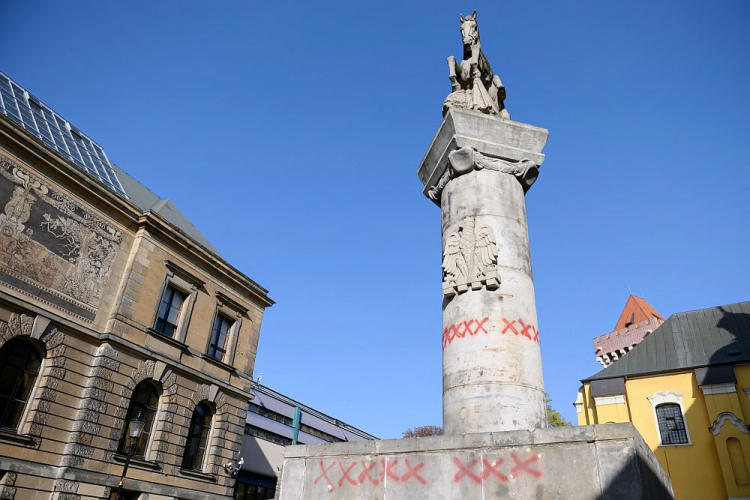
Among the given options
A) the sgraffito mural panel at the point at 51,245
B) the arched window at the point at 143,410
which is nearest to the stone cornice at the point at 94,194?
the sgraffito mural panel at the point at 51,245

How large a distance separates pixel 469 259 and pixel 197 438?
1704 cm

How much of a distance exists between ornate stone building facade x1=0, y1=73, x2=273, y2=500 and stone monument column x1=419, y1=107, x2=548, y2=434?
1337cm

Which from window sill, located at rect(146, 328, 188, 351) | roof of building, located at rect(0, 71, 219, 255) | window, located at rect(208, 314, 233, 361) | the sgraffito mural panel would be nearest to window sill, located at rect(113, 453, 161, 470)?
window sill, located at rect(146, 328, 188, 351)

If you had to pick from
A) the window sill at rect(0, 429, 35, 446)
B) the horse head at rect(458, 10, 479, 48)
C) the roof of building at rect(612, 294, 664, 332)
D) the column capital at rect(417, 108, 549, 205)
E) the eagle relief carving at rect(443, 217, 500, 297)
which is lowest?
the window sill at rect(0, 429, 35, 446)

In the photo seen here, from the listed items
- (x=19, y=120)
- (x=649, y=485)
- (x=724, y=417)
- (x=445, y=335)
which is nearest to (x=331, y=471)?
(x=445, y=335)

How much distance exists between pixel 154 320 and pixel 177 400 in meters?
3.29

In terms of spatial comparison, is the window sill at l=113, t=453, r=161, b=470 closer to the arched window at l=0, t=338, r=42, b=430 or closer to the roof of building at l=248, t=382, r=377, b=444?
the arched window at l=0, t=338, r=42, b=430

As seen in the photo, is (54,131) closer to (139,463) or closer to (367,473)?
(139,463)

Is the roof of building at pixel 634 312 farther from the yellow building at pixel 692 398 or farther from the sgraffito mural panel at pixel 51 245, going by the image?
the sgraffito mural panel at pixel 51 245

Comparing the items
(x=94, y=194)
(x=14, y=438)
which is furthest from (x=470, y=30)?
(x=14, y=438)

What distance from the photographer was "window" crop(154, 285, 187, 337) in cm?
2017

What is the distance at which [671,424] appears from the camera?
27.1m

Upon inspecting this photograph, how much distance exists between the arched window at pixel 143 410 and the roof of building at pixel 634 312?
44.6m

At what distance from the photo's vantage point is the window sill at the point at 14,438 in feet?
46.2
